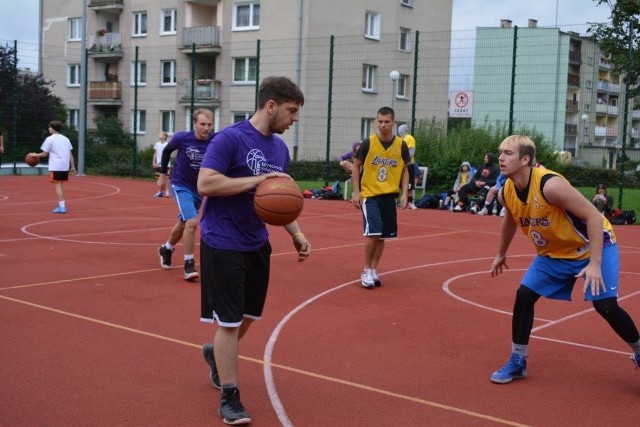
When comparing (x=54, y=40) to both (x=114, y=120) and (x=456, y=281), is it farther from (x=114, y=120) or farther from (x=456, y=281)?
(x=456, y=281)

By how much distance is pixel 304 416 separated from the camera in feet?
16.0

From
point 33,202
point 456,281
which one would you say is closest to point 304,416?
point 456,281

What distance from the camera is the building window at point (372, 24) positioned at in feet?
138

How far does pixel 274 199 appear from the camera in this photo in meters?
4.80

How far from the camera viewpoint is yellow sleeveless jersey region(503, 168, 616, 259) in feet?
18.0

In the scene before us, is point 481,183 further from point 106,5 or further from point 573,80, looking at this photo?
point 573,80

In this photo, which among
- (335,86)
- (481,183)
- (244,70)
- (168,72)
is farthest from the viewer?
(168,72)

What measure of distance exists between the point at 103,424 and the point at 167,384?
0.80 m

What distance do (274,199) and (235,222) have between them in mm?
297

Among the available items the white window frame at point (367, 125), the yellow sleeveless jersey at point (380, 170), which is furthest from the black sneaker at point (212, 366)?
the white window frame at point (367, 125)

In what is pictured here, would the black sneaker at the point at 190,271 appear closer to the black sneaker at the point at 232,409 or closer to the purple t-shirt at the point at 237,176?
the purple t-shirt at the point at 237,176

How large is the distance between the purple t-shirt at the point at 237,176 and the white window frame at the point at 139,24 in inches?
1696

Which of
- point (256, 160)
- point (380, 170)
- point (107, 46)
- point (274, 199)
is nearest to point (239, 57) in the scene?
point (107, 46)

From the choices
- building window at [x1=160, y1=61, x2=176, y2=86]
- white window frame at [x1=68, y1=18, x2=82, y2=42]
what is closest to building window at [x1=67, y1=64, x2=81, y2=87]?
white window frame at [x1=68, y1=18, x2=82, y2=42]
